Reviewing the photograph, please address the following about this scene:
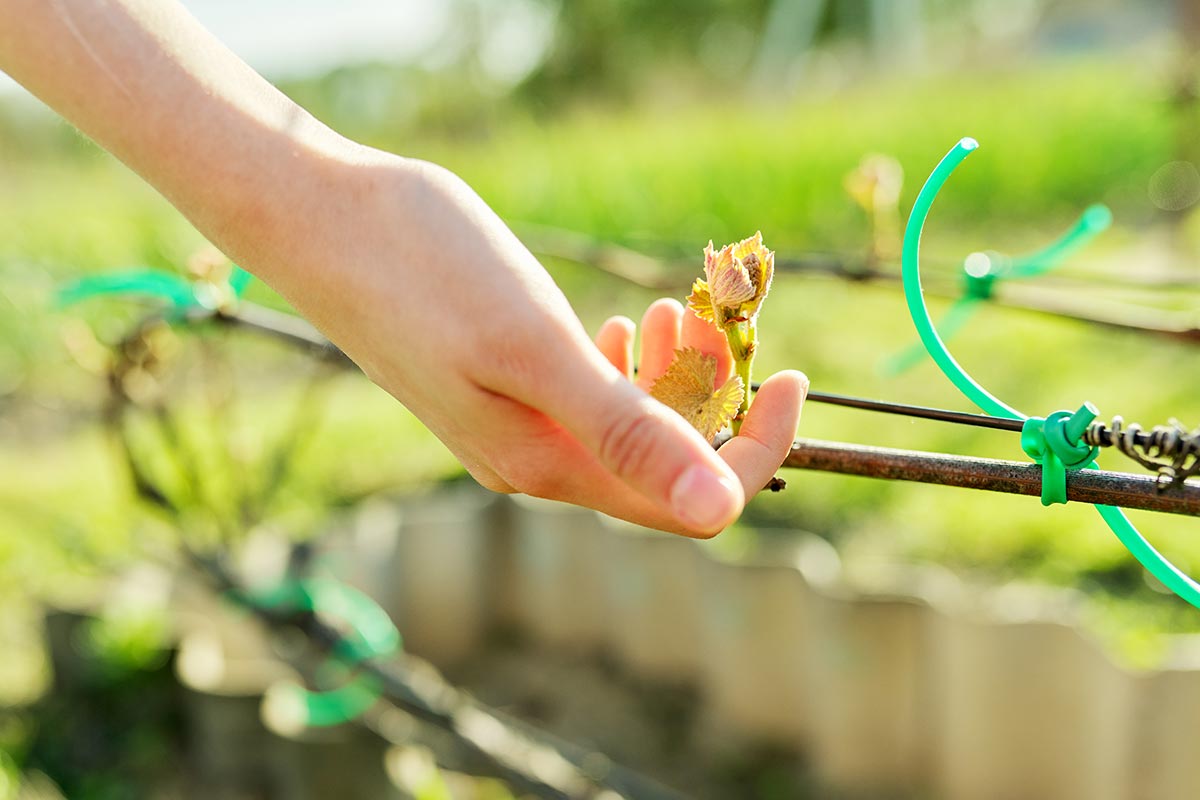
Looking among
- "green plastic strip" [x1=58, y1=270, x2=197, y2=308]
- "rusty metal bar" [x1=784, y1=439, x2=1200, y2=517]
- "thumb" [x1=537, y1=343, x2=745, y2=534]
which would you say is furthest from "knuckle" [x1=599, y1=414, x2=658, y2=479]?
"green plastic strip" [x1=58, y1=270, x2=197, y2=308]

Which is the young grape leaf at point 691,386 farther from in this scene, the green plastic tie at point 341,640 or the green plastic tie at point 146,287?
the green plastic tie at point 341,640

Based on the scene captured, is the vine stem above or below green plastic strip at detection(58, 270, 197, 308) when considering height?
below

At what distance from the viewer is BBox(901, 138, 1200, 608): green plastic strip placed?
0.52m

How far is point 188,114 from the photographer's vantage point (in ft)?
1.73

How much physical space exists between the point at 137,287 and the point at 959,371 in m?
0.68

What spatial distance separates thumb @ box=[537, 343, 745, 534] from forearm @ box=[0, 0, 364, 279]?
17cm

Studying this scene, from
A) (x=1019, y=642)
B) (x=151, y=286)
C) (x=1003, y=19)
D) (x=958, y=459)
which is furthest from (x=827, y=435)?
(x=1003, y=19)

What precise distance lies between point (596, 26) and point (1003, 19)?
6.44 metres

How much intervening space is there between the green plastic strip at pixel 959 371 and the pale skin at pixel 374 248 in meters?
0.09

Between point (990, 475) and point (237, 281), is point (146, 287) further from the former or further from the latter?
point (990, 475)

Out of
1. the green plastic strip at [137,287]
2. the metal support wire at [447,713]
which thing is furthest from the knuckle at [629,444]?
the metal support wire at [447,713]

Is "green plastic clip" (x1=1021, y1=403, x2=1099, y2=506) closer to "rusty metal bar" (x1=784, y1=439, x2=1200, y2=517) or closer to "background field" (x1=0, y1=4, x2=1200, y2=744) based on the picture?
"rusty metal bar" (x1=784, y1=439, x2=1200, y2=517)

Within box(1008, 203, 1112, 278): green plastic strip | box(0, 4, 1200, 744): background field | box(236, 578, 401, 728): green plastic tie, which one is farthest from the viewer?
box(0, 4, 1200, 744): background field

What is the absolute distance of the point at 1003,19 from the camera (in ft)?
54.0
